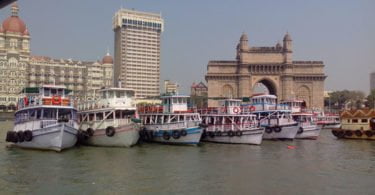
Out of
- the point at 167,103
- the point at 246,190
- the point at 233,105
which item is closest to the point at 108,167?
the point at 246,190

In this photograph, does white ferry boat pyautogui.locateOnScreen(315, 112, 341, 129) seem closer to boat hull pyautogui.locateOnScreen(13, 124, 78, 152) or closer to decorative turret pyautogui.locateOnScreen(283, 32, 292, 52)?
decorative turret pyautogui.locateOnScreen(283, 32, 292, 52)

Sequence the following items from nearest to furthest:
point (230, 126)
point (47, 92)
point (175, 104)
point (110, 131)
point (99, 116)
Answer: point (47, 92) < point (110, 131) < point (99, 116) < point (175, 104) < point (230, 126)

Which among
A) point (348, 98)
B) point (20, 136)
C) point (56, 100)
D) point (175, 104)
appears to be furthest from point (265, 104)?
point (348, 98)

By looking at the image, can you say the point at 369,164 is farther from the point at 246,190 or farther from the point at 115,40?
the point at 115,40

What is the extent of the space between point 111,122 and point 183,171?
10545mm

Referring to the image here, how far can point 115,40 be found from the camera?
465 feet

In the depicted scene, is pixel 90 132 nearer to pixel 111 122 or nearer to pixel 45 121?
pixel 111 122

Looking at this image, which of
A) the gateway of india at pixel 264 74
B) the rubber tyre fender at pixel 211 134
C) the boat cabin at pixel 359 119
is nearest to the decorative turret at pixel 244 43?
the gateway of india at pixel 264 74

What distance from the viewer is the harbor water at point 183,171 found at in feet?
55.4

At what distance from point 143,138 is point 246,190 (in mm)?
19041

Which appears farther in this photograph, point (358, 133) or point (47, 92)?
point (358, 133)

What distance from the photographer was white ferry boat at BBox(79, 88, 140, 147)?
29094mm

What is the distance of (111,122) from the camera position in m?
29.8

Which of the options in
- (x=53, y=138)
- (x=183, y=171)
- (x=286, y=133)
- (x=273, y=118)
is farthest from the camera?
(x=273, y=118)
